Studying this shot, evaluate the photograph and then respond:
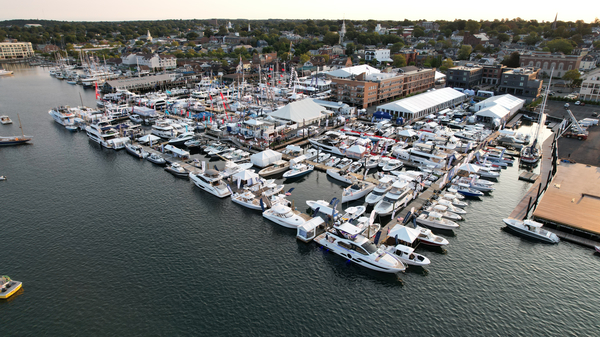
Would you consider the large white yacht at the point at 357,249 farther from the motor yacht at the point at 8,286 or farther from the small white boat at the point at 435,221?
the motor yacht at the point at 8,286

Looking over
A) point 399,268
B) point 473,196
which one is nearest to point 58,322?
point 399,268

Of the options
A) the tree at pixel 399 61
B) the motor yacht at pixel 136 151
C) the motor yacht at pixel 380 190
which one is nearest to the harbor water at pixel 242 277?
the motor yacht at pixel 380 190

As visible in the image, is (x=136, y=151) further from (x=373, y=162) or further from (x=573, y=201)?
(x=573, y=201)

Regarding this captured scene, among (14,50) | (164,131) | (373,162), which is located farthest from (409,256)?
(14,50)

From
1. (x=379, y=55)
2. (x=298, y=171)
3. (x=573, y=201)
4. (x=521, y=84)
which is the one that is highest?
(x=379, y=55)

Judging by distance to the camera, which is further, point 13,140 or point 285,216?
point 13,140

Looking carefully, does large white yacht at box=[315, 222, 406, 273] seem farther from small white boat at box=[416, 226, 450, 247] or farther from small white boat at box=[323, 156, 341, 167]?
small white boat at box=[323, 156, 341, 167]

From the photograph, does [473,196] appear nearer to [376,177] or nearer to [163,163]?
[376,177]
